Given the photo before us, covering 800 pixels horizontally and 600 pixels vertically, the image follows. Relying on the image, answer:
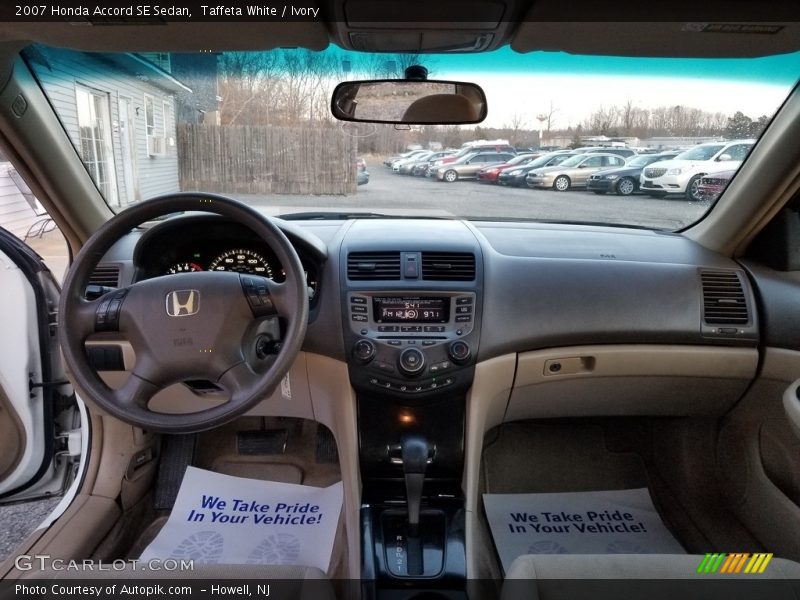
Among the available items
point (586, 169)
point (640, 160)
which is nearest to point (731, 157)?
point (640, 160)

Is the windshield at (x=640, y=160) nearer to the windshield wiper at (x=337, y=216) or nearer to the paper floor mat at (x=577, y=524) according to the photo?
the windshield wiper at (x=337, y=216)

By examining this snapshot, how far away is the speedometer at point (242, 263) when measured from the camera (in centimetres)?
232

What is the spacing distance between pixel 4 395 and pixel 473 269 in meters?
2.15

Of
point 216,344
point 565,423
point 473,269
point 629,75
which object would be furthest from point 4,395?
point 629,75

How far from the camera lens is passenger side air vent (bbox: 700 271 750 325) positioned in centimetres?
242

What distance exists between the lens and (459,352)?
2188mm

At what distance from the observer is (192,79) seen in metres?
2.34

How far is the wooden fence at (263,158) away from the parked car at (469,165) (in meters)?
0.43

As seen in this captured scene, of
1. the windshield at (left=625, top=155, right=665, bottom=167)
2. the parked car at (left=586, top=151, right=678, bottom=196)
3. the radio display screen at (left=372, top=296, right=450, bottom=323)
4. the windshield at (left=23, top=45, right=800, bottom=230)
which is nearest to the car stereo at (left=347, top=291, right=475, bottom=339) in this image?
the radio display screen at (left=372, top=296, right=450, bottom=323)

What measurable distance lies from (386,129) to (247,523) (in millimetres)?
1863

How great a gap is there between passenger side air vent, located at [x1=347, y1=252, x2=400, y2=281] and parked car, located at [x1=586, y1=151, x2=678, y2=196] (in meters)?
1.04

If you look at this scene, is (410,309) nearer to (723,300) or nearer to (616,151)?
(616,151)

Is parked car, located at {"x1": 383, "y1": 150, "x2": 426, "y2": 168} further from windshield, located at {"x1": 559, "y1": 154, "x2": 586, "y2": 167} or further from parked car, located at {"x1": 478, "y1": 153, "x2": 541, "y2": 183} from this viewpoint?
windshield, located at {"x1": 559, "y1": 154, "x2": 586, "y2": 167}
